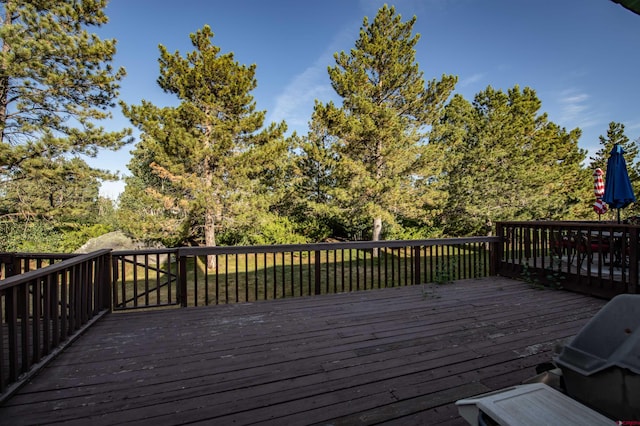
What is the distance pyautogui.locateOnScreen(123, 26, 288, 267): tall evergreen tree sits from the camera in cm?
905

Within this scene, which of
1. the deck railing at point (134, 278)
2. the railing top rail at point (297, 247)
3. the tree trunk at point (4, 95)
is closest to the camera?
the deck railing at point (134, 278)

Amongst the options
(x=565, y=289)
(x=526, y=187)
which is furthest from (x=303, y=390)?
(x=526, y=187)

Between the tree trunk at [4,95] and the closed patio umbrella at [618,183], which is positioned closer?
the closed patio umbrella at [618,183]

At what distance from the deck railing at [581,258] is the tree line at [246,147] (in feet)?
18.5

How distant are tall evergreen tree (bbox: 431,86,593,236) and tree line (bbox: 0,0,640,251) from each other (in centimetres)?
7

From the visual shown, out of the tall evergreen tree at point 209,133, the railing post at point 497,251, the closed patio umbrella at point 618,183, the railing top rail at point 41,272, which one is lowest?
the railing post at point 497,251

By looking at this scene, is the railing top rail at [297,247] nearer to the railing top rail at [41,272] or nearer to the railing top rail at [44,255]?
the railing top rail at [41,272]

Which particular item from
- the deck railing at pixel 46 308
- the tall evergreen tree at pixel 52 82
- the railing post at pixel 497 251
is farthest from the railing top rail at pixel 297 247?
the tall evergreen tree at pixel 52 82

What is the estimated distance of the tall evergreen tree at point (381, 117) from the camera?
35.3ft

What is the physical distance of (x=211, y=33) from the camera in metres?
9.21

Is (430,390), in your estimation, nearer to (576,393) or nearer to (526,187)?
(576,393)

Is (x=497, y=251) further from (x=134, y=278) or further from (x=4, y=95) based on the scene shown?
(x=4, y=95)

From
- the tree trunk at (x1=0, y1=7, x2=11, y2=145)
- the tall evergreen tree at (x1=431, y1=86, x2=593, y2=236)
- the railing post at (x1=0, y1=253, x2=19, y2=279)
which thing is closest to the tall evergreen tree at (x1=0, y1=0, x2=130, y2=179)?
the tree trunk at (x1=0, y1=7, x2=11, y2=145)

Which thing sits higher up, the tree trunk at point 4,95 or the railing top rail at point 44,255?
the tree trunk at point 4,95
